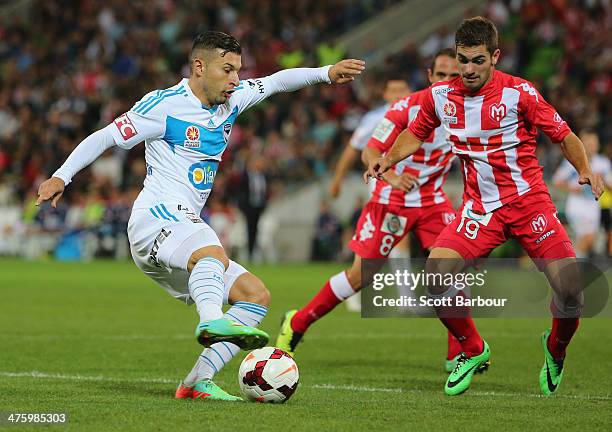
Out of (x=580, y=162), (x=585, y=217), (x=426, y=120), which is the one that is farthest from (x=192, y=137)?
(x=585, y=217)

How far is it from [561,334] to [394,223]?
7.49ft

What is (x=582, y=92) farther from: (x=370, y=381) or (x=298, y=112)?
(x=370, y=381)

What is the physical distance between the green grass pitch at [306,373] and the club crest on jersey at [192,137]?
1556 mm

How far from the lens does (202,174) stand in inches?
281

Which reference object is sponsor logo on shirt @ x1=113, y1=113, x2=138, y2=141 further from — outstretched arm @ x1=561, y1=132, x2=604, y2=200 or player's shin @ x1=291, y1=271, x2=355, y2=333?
player's shin @ x1=291, y1=271, x2=355, y2=333

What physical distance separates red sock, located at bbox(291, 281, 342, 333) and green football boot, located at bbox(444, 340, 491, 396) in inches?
76.2

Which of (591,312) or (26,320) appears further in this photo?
(591,312)

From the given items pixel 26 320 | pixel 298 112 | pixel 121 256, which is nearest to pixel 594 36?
pixel 298 112

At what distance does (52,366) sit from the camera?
8.69 m

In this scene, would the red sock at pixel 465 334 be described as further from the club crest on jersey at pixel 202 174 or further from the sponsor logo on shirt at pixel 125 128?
the sponsor logo on shirt at pixel 125 128

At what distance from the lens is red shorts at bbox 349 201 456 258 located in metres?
9.58

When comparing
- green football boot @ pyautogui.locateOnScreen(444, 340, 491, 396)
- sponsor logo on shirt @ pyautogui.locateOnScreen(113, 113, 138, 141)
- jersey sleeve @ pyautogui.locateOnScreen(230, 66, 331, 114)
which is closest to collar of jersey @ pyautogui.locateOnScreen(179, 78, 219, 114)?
jersey sleeve @ pyautogui.locateOnScreen(230, 66, 331, 114)

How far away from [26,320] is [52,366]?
3975 millimetres

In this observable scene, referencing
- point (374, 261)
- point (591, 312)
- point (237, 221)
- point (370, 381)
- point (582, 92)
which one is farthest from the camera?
point (237, 221)
